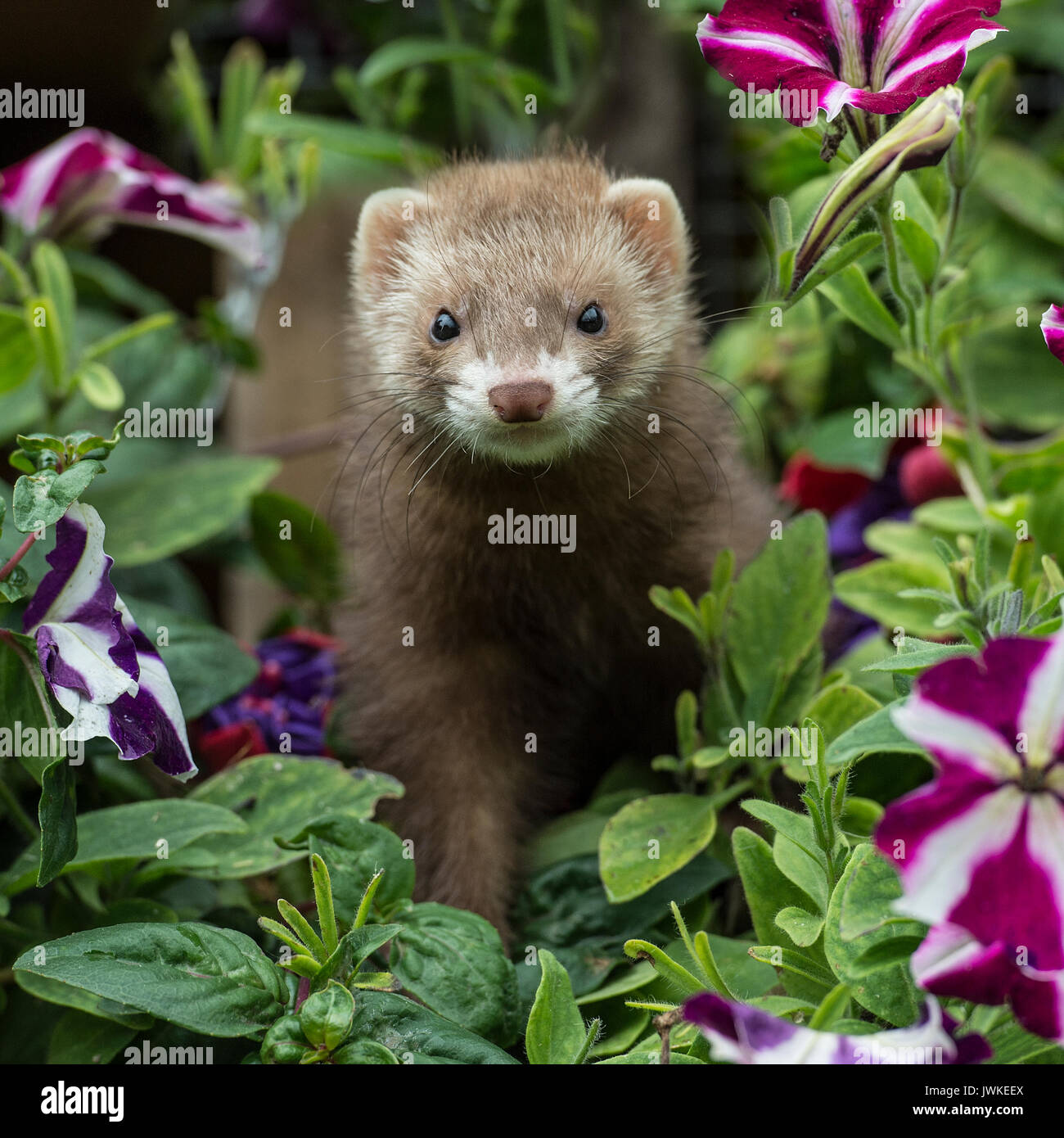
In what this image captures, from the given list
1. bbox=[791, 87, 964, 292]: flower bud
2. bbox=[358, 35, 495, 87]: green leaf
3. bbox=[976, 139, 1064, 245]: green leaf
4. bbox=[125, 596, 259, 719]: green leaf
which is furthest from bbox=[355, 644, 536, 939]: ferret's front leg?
bbox=[976, 139, 1064, 245]: green leaf

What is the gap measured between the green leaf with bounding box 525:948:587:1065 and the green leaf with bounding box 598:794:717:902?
163 millimetres

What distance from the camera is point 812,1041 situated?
675mm

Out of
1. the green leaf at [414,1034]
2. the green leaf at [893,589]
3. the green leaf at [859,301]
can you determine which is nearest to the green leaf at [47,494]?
the green leaf at [414,1034]

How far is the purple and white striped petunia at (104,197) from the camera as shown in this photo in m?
1.50

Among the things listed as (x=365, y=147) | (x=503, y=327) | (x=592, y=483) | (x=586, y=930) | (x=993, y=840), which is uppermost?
(x=365, y=147)

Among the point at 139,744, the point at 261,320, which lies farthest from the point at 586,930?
the point at 261,320

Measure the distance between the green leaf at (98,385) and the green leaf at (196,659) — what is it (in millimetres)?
201

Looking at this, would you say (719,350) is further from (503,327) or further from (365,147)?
(503,327)

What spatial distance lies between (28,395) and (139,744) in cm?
80

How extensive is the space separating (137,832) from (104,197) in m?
→ 0.90

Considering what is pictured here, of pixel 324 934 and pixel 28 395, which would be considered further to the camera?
pixel 28 395

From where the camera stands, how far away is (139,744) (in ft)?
2.76

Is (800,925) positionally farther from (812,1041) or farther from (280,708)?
(280,708)

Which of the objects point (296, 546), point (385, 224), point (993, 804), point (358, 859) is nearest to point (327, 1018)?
point (358, 859)
